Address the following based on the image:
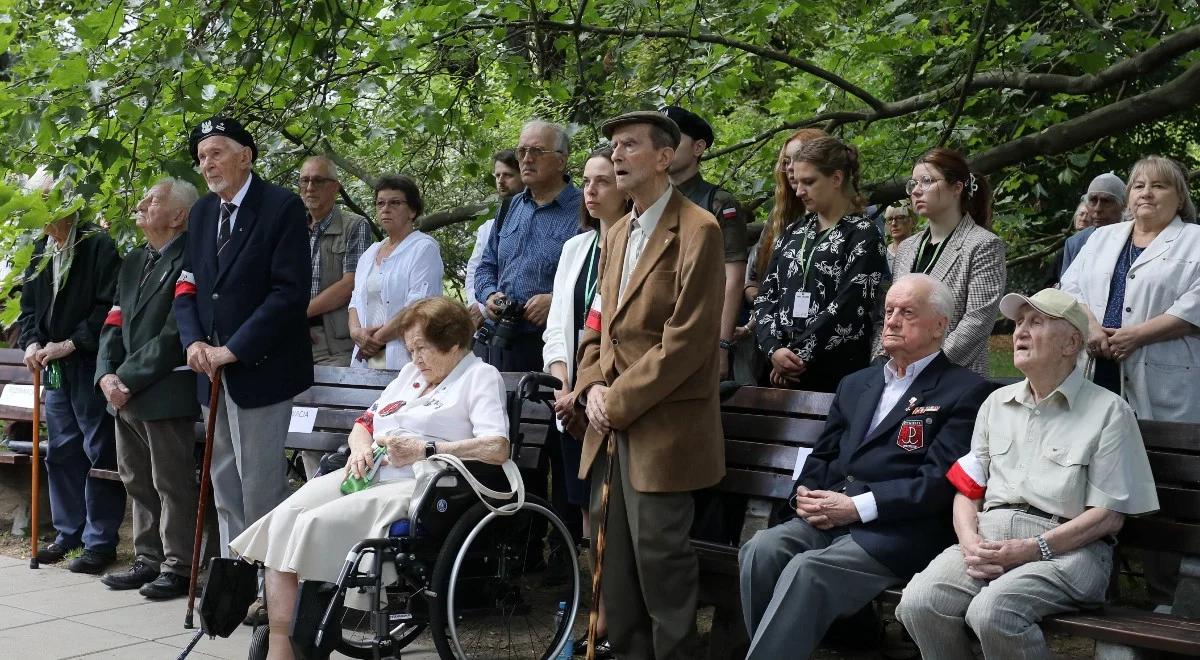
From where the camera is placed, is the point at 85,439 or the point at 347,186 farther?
the point at 347,186

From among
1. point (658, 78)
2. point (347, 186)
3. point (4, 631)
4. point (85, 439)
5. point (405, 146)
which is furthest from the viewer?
point (347, 186)

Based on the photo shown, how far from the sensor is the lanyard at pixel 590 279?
5477mm

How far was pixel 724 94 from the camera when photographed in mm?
7762

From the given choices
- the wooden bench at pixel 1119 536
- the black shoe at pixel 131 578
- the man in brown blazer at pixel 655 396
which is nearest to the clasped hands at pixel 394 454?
the man in brown blazer at pixel 655 396

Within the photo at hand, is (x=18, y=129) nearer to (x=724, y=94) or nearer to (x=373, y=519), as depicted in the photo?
(x=373, y=519)

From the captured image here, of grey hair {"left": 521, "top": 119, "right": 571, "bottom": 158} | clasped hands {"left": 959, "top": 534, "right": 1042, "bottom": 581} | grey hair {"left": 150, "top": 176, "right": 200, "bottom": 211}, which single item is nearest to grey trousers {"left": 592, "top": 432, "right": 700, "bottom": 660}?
clasped hands {"left": 959, "top": 534, "right": 1042, "bottom": 581}

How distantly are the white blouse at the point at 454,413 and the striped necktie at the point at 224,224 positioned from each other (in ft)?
4.19

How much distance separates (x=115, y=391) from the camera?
6.70m

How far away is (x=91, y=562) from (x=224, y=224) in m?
2.28

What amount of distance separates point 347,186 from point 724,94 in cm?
427

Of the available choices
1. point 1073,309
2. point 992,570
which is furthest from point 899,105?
point 992,570

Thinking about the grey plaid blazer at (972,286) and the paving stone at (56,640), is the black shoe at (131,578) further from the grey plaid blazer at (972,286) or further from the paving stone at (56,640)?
the grey plaid blazer at (972,286)

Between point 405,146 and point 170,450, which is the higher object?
point 405,146

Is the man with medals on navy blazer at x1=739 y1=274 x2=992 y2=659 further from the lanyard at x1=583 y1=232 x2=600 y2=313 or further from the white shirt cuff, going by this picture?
the lanyard at x1=583 y1=232 x2=600 y2=313
